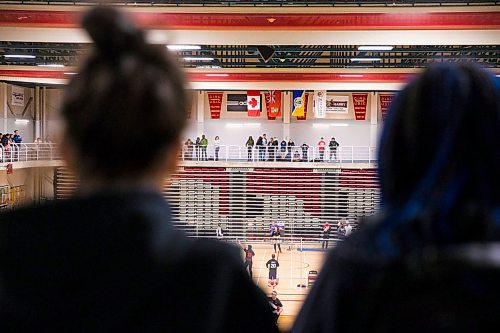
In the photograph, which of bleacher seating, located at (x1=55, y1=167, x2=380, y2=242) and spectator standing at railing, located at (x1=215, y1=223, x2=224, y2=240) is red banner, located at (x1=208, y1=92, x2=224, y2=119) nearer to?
bleacher seating, located at (x1=55, y1=167, x2=380, y2=242)

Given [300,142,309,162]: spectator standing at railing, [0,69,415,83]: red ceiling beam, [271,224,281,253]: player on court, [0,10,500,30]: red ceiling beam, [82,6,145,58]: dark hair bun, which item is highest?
[0,69,415,83]: red ceiling beam

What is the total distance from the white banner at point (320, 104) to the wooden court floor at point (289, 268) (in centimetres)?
532

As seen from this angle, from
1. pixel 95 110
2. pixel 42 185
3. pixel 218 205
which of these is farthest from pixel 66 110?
pixel 42 185

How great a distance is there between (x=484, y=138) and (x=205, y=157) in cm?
2059

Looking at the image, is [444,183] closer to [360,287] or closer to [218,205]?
[360,287]

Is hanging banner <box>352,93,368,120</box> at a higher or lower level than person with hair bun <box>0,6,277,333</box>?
higher

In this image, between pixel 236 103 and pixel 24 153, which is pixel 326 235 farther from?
pixel 24 153

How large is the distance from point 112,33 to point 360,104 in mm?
24193

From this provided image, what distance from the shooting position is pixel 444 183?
80cm

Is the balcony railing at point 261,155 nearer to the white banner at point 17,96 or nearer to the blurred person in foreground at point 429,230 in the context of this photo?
the white banner at point 17,96

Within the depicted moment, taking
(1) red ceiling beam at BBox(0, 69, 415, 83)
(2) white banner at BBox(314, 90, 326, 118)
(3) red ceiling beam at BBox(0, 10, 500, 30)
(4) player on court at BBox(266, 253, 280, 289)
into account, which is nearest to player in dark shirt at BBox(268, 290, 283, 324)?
(4) player on court at BBox(266, 253, 280, 289)

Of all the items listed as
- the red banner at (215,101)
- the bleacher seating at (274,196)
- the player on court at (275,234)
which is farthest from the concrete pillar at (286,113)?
the player on court at (275,234)

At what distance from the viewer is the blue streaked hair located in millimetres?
759

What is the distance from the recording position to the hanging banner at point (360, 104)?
24.4 m
